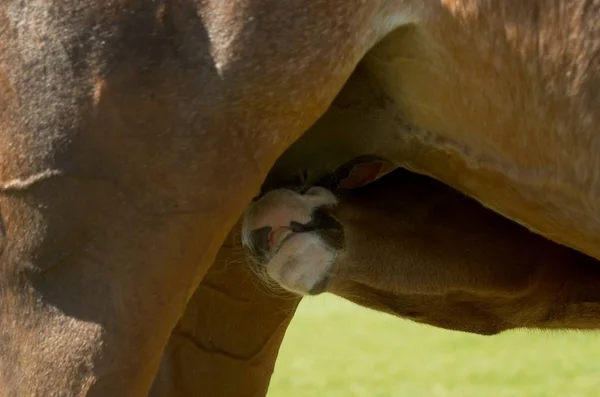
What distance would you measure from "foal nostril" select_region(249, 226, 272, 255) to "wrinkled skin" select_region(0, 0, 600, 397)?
215mm

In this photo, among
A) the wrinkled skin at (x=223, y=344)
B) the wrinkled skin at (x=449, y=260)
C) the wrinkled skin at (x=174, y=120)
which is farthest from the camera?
the wrinkled skin at (x=223, y=344)

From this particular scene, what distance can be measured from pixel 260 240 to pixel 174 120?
32cm

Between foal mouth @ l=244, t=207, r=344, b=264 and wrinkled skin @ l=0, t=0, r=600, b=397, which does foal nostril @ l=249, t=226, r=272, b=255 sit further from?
wrinkled skin @ l=0, t=0, r=600, b=397

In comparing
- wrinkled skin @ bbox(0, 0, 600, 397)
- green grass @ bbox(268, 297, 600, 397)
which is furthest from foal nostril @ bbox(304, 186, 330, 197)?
green grass @ bbox(268, 297, 600, 397)

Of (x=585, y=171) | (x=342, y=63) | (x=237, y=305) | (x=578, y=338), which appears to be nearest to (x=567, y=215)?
(x=585, y=171)

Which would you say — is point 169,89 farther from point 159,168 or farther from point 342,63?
point 342,63

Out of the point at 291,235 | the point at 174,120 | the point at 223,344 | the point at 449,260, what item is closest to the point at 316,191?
the point at 291,235

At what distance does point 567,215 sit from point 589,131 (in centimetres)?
12

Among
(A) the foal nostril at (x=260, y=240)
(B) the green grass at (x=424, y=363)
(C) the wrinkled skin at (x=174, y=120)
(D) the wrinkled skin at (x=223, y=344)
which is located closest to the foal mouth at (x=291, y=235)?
(A) the foal nostril at (x=260, y=240)

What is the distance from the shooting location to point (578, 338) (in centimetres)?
383

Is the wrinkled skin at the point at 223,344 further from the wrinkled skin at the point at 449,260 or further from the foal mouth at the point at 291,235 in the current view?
the foal mouth at the point at 291,235

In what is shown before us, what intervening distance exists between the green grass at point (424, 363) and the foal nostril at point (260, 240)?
5.81 feet

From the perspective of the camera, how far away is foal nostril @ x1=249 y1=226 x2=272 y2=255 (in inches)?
58.4

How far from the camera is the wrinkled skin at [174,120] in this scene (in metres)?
1.21
